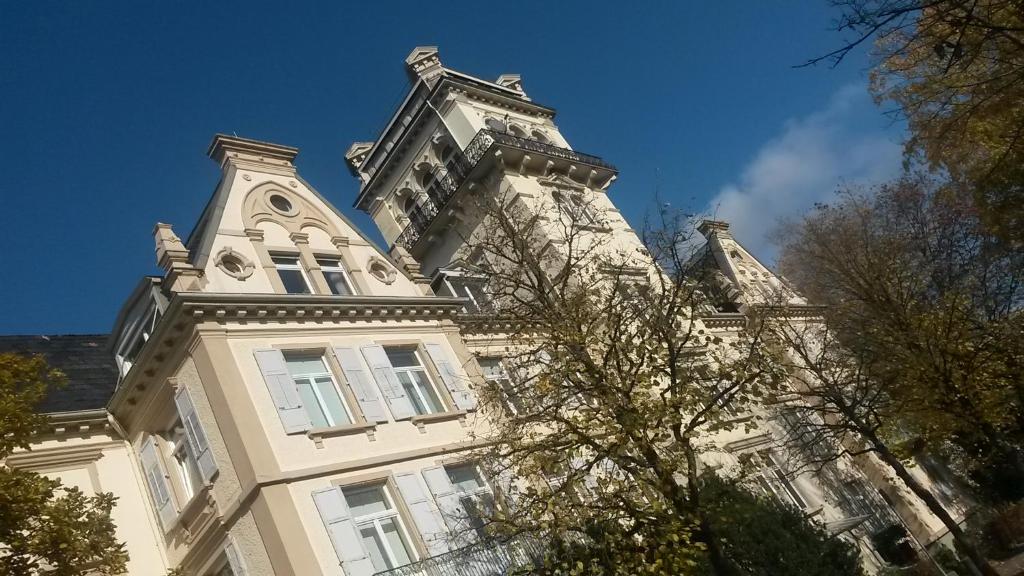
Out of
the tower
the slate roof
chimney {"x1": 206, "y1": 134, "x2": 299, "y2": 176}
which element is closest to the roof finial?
the tower

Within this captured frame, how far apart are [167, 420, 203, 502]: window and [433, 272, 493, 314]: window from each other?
27.9 feet

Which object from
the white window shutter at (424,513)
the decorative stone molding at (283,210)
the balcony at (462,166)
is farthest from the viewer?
the balcony at (462,166)

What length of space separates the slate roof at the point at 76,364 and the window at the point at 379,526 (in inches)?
275

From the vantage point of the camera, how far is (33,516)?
9961 millimetres

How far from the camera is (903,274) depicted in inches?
920

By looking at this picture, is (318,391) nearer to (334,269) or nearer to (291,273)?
(291,273)

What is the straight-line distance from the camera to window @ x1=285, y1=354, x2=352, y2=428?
14.3 metres

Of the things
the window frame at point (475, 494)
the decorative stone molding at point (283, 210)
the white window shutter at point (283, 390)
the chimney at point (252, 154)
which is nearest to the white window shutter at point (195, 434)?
the white window shutter at point (283, 390)

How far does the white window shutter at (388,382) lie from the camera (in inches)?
599

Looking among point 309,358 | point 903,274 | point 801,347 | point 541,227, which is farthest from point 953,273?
point 309,358

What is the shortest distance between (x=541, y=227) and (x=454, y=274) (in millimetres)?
3686

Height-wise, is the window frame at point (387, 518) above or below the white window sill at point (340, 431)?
below

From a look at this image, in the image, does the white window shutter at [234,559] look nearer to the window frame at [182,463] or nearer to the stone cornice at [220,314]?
the window frame at [182,463]

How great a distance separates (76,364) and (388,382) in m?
8.44
